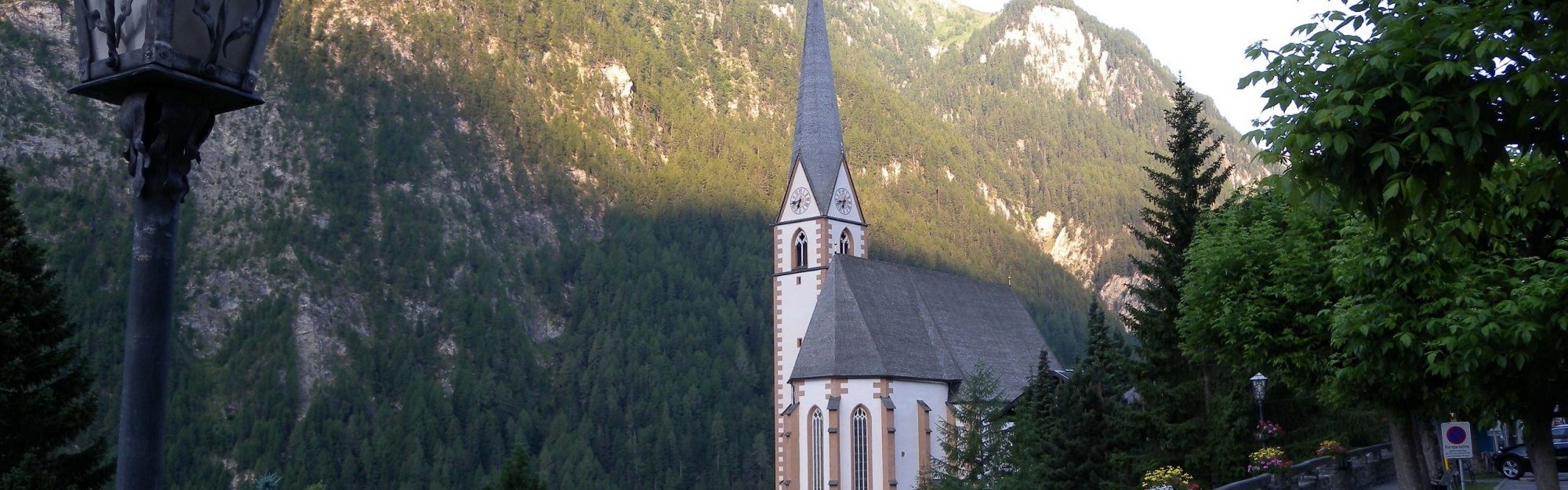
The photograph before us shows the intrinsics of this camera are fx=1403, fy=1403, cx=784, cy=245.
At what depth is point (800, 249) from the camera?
194 feet

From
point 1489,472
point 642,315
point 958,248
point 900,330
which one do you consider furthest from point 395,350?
point 1489,472

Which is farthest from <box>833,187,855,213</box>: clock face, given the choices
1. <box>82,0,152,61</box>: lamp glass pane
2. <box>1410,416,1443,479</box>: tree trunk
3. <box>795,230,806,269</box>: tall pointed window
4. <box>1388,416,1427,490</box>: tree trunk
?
<box>82,0,152,61</box>: lamp glass pane

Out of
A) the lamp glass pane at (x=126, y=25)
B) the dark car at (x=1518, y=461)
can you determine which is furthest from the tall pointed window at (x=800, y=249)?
the lamp glass pane at (x=126, y=25)

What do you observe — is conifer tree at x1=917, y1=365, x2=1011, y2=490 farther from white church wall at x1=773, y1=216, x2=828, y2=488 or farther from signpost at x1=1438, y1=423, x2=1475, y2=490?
signpost at x1=1438, y1=423, x2=1475, y2=490

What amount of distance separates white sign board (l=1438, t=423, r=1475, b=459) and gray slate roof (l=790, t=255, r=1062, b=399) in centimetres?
3173

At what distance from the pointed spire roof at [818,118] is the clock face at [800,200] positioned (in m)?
0.49

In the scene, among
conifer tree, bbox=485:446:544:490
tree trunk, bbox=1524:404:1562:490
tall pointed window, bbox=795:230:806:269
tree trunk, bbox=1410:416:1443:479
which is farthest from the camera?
tall pointed window, bbox=795:230:806:269

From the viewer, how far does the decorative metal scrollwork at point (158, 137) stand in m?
4.67

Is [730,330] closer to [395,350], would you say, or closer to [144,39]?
[395,350]

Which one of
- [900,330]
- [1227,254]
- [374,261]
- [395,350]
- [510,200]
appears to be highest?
[510,200]

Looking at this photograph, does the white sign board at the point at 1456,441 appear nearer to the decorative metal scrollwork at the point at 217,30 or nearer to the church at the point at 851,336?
the decorative metal scrollwork at the point at 217,30

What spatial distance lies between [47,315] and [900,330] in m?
38.4

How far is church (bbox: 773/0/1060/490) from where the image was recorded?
52750 millimetres

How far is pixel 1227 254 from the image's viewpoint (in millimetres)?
25297
